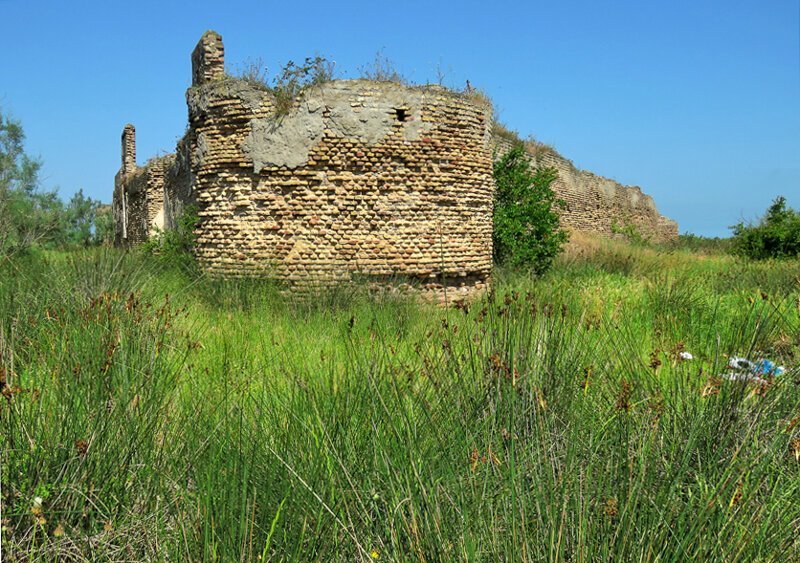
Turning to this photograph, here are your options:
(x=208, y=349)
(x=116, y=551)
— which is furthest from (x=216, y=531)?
(x=208, y=349)

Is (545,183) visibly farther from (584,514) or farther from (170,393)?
(584,514)

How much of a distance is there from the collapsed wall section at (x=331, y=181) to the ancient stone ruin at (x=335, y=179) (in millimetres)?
15

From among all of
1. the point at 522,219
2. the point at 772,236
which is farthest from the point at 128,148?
the point at 772,236

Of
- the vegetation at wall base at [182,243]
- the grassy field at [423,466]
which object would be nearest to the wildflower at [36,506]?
the grassy field at [423,466]

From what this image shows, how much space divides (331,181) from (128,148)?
1150cm

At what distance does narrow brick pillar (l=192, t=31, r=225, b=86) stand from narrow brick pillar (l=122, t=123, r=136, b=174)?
9092 mm

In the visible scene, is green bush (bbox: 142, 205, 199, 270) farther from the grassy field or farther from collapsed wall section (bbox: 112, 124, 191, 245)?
the grassy field

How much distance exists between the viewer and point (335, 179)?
1004cm

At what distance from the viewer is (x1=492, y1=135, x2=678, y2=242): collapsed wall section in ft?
65.1

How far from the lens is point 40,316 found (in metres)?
5.92

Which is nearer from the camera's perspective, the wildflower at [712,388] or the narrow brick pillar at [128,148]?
the wildflower at [712,388]

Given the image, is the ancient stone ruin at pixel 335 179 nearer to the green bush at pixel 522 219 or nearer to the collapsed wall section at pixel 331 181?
the collapsed wall section at pixel 331 181

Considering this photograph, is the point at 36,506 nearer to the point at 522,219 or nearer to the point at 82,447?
the point at 82,447

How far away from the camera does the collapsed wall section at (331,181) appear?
10.0 metres
